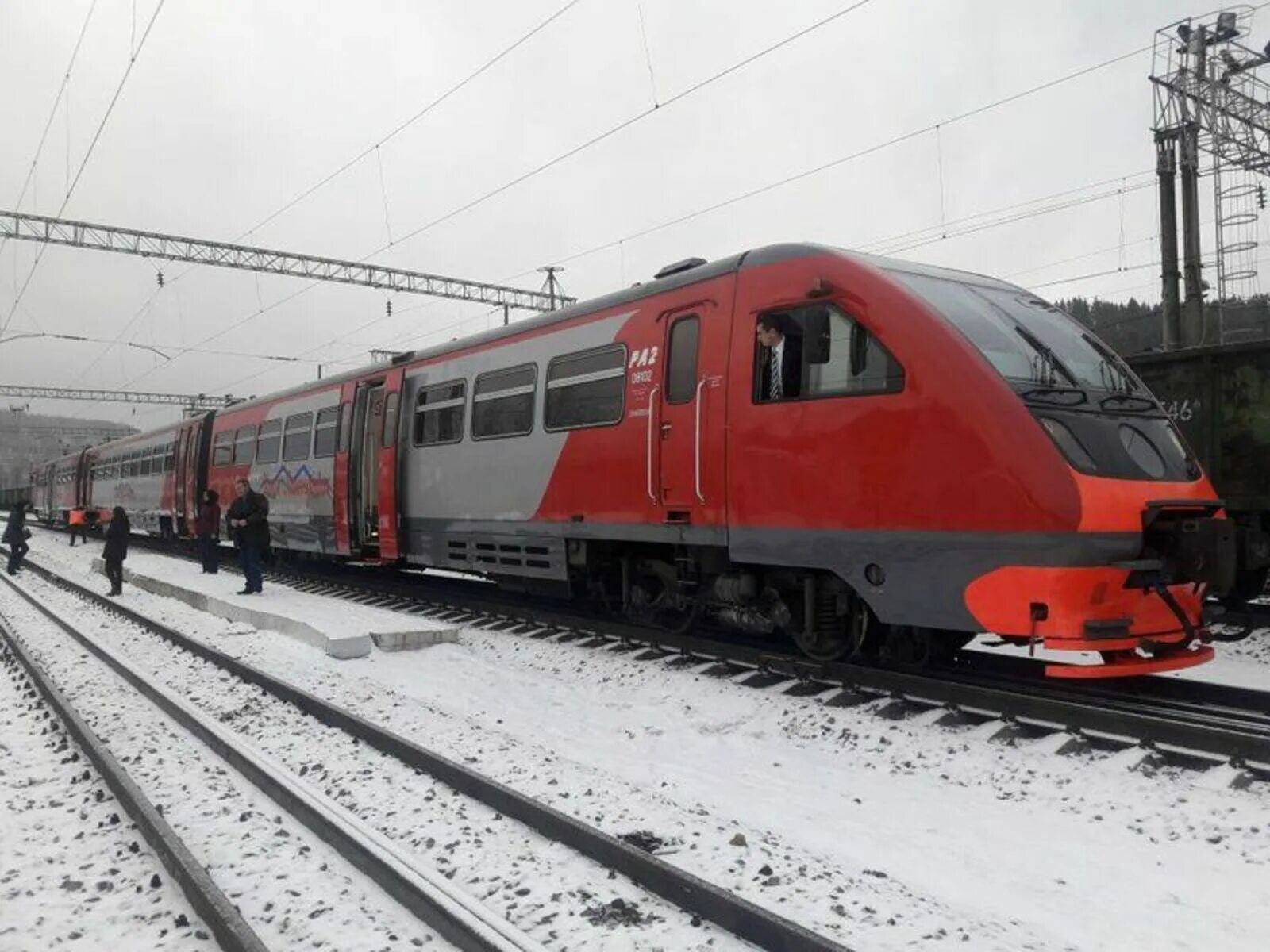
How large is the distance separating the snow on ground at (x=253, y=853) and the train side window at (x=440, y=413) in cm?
510

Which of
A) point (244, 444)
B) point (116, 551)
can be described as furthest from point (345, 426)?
point (244, 444)

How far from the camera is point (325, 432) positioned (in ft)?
47.8

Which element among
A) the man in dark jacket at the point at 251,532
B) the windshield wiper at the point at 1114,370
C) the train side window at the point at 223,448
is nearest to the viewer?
the windshield wiper at the point at 1114,370

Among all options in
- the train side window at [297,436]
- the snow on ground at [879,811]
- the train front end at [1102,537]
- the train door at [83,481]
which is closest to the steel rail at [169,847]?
the snow on ground at [879,811]

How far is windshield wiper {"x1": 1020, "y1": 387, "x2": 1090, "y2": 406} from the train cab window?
778 millimetres

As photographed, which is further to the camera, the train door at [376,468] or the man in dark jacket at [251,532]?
the man in dark jacket at [251,532]

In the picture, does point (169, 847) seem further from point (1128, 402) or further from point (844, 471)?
point (1128, 402)

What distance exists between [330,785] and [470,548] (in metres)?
5.85

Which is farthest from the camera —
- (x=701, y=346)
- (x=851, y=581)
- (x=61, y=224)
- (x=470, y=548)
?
(x=61, y=224)

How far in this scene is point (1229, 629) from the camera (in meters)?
8.83

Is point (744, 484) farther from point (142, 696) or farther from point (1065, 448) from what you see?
point (142, 696)

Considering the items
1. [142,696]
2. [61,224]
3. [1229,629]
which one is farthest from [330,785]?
[61,224]

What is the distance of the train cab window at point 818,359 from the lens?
619 cm

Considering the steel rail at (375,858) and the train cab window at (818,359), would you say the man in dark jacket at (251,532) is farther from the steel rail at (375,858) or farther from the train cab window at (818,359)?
the train cab window at (818,359)
